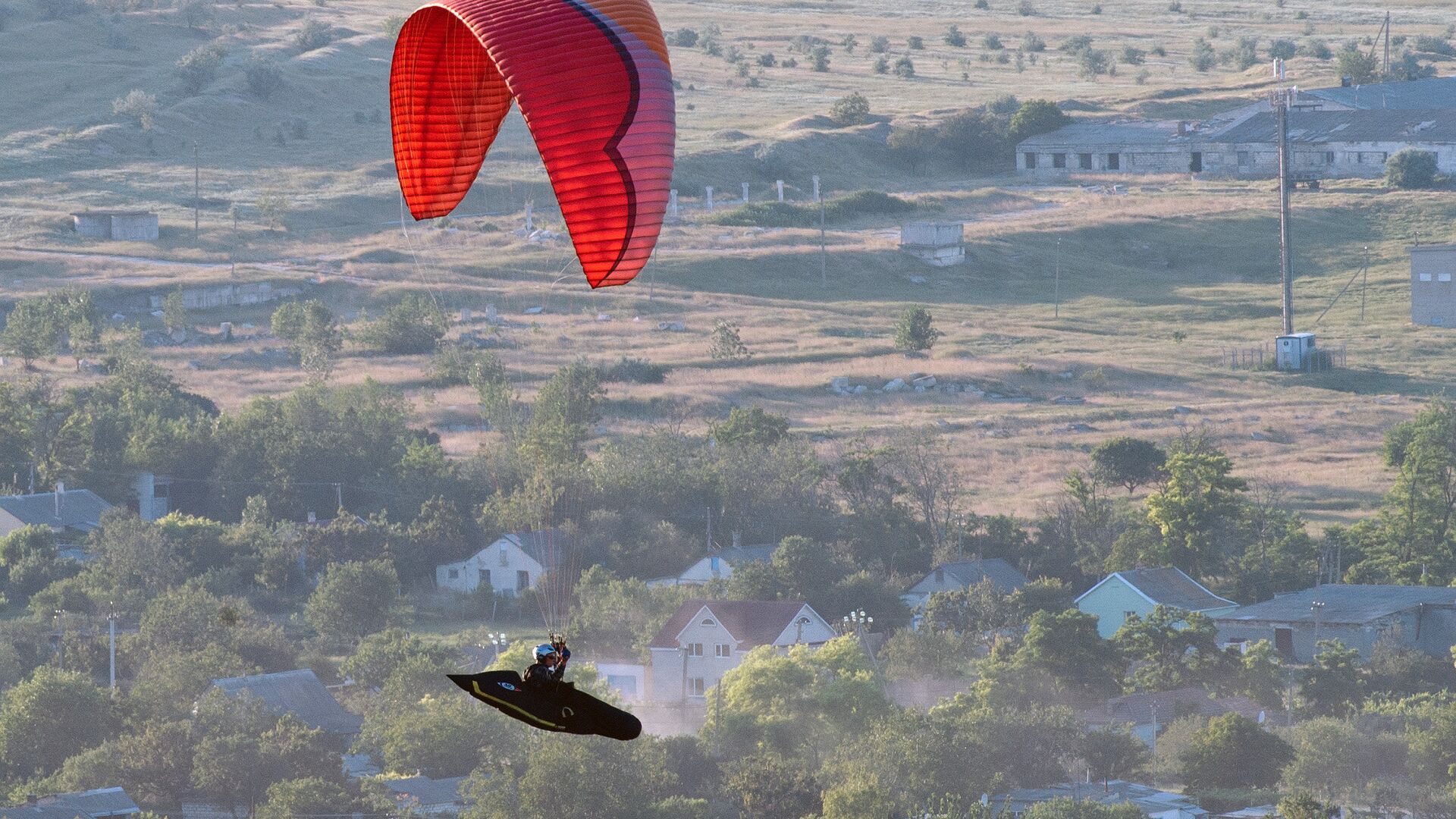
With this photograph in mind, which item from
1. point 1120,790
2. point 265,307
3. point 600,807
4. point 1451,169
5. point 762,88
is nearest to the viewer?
point 600,807

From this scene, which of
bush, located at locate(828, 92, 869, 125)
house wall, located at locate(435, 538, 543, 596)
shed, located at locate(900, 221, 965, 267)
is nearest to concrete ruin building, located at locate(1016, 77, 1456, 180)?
bush, located at locate(828, 92, 869, 125)

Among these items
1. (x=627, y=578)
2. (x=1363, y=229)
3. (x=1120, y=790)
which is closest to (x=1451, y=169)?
(x=1363, y=229)

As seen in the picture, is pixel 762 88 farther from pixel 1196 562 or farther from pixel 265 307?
pixel 1196 562

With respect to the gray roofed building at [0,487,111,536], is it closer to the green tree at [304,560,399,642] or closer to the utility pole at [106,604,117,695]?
the utility pole at [106,604,117,695]

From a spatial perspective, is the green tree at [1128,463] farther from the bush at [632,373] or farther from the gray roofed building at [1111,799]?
the gray roofed building at [1111,799]

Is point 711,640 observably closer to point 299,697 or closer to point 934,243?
point 299,697

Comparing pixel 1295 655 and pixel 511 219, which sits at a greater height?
pixel 511 219
